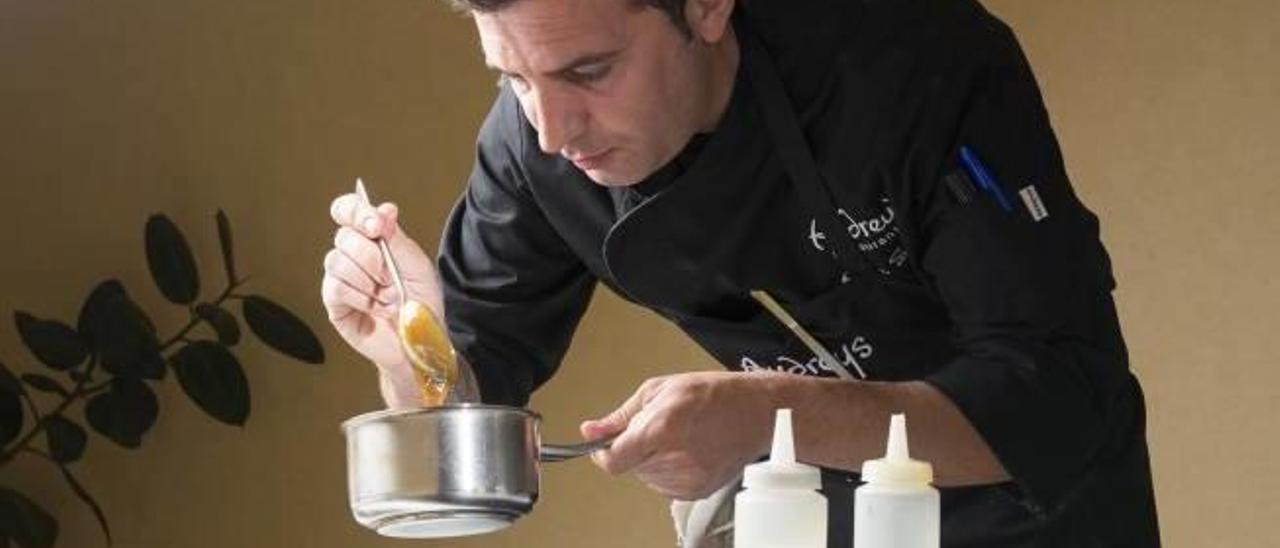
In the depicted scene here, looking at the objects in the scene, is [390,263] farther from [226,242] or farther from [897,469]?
[226,242]

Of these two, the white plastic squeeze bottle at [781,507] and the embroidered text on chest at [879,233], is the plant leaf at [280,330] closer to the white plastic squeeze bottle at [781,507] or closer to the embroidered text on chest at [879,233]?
the embroidered text on chest at [879,233]

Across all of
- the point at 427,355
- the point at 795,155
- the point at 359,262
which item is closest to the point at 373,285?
the point at 359,262

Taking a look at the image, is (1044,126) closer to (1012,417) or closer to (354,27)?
(1012,417)

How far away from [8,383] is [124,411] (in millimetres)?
190

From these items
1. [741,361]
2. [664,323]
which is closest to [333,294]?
[741,361]

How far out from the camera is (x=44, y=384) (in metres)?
3.94

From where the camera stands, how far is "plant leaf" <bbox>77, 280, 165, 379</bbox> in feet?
12.8

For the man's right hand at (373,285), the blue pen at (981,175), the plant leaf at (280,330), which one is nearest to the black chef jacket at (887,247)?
the blue pen at (981,175)

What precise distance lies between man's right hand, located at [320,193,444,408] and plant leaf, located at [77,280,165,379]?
1866 millimetres

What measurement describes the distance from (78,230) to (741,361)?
2.17 metres

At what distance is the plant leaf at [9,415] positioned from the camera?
3906 millimetres

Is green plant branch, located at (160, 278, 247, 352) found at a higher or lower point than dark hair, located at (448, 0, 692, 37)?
lower

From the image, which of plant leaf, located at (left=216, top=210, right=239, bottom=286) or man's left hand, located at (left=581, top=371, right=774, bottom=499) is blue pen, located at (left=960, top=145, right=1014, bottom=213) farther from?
plant leaf, located at (left=216, top=210, right=239, bottom=286)

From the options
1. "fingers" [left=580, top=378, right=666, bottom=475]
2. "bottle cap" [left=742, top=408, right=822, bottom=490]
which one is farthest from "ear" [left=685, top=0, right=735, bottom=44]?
"bottle cap" [left=742, top=408, right=822, bottom=490]
